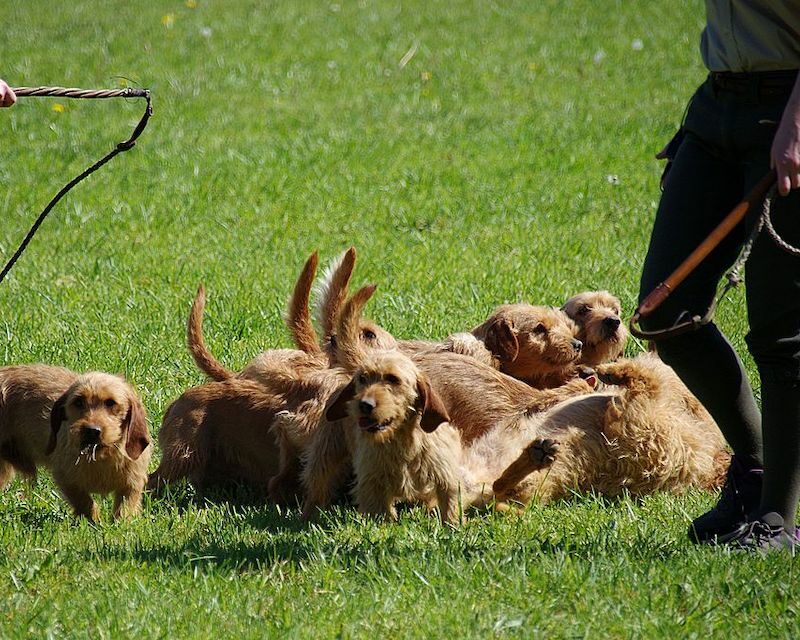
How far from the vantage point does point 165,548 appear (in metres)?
4.05

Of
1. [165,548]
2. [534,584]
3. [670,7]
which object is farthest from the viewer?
[670,7]

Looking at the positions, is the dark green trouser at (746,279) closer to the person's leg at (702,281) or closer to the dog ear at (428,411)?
the person's leg at (702,281)

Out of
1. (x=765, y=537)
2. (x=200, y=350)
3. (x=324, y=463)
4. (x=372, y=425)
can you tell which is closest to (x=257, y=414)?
(x=200, y=350)

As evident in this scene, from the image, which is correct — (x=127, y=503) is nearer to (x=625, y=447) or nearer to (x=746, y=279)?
(x=625, y=447)

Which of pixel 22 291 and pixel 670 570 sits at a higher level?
pixel 22 291

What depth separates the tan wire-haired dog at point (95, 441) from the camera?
14.7 feet

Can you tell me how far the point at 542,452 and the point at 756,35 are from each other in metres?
1.81

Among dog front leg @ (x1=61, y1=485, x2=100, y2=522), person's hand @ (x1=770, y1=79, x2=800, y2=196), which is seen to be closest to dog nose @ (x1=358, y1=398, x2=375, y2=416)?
dog front leg @ (x1=61, y1=485, x2=100, y2=522)

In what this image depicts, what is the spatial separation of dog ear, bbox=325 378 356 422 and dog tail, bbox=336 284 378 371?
37 cm

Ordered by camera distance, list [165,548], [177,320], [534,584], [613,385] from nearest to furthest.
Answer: [534,584] → [165,548] → [613,385] → [177,320]

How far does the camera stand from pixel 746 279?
12.1 feet

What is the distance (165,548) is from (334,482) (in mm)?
987

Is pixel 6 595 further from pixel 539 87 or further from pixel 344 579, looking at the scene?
pixel 539 87

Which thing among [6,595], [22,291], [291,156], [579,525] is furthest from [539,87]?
[6,595]
